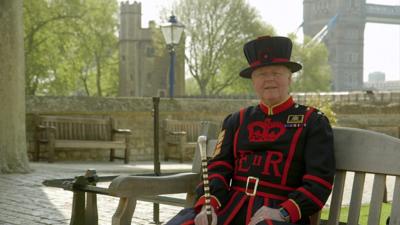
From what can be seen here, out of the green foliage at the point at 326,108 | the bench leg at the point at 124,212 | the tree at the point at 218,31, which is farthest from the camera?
the tree at the point at 218,31

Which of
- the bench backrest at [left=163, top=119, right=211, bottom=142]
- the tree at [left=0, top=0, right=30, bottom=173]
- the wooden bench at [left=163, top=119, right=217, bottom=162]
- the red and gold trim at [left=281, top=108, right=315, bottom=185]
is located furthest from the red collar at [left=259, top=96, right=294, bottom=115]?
the bench backrest at [left=163, top=119, right=211, bottom=142]

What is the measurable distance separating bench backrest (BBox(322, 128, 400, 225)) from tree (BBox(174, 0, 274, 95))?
44.9 meters

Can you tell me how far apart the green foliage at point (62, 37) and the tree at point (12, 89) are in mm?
21033

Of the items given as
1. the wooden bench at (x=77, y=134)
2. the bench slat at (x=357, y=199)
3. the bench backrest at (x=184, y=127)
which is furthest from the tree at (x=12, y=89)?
the bench slat at (x=357, y=199)

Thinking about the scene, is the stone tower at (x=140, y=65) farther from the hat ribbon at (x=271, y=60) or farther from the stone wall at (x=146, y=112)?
the hat ribbon at (x=271, y=60)

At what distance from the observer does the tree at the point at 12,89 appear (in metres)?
10.4

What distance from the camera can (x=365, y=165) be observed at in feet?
10.2

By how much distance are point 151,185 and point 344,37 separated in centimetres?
12177

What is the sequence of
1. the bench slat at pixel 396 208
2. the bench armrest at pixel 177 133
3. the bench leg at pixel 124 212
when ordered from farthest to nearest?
the bench armrest at pixel 177 133
the bench leg at pixel 124 212
the bench slat at pixel 396 208

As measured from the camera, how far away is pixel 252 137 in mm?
3432

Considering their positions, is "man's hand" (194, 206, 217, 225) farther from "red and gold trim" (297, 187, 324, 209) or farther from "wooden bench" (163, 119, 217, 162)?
"wooden bench" (163, 119, 217, 162)

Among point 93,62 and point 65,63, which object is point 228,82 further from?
point 65,63

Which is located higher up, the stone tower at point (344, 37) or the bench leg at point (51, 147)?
the stone tower at point (344, 37)

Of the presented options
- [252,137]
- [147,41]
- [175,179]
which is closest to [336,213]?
[252,137]
